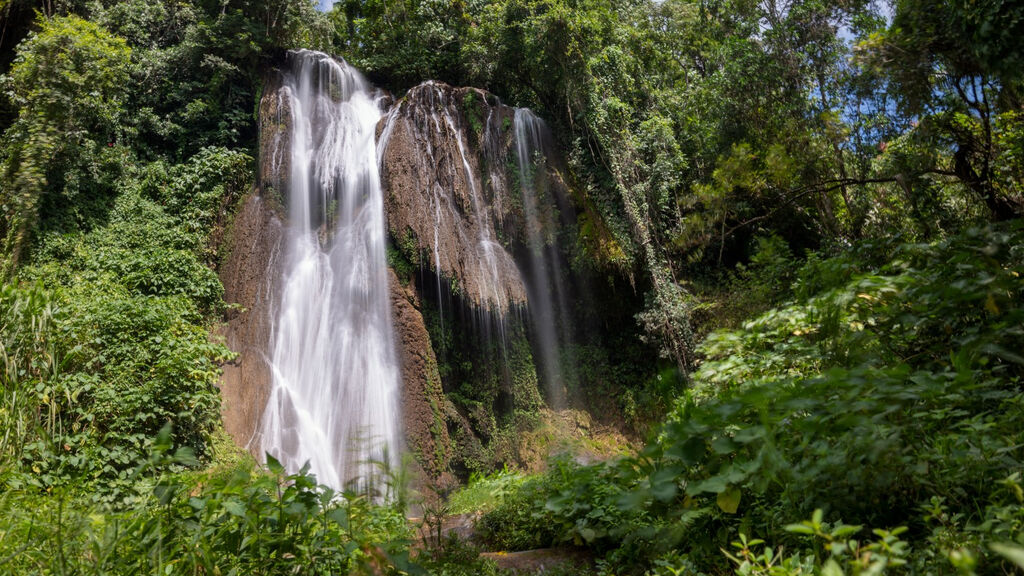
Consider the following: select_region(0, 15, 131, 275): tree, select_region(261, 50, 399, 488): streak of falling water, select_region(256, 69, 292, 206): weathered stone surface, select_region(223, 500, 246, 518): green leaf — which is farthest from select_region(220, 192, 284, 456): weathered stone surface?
select_region(223, 500, 246, 518): green leaf

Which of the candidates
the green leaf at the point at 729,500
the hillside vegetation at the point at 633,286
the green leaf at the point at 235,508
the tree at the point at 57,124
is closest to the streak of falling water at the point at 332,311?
the hillside vegetation at the point at 633,286

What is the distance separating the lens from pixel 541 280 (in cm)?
1305

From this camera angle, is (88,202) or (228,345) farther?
(88,202)

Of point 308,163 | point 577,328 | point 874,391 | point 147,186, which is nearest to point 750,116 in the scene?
point 577,328

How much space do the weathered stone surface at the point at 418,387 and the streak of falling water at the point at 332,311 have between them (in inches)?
7.5

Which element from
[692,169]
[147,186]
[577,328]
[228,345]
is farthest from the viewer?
[692,169]

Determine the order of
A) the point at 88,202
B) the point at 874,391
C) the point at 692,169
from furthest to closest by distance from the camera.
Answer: the point at 692,169, the point at 88,202, the point at 874,391

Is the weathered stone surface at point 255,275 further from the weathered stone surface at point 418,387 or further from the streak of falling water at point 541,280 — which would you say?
the streak of falling water at point 541,280

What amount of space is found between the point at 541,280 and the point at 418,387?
13.7ft

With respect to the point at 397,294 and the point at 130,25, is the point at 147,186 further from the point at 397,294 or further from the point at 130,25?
the point at 397,294

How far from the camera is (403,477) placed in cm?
296

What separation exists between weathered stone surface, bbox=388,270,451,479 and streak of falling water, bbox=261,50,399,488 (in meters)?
0.19

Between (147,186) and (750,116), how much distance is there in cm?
1306

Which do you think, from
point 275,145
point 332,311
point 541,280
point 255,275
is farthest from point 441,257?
point 275,145
